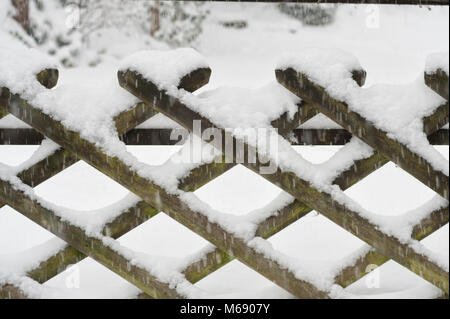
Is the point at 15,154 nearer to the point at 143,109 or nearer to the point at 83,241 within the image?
the point at 83,241

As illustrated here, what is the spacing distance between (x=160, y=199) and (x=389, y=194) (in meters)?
1.96

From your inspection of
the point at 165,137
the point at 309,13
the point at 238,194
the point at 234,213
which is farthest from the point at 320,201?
the point at 309,13

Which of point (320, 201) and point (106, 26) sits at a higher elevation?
point (320, 201)

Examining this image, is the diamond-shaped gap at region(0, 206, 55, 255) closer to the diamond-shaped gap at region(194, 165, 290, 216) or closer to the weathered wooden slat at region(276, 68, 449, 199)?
the diamond-shaped gap at region(194, 165, 290, 216)

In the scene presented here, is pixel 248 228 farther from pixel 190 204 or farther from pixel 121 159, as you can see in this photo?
pixel 121 159

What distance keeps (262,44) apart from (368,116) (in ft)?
38.8

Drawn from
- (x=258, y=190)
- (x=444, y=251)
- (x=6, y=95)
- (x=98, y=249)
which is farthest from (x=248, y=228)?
(x=258, y=190)

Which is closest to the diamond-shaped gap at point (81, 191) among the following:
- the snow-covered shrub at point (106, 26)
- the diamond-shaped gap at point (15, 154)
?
the diamond-shaped gap at point (15, 154)

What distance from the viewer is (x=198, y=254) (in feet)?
5.07

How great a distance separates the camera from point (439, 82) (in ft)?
4.64

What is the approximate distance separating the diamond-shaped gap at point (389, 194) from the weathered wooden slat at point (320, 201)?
121 centimetres

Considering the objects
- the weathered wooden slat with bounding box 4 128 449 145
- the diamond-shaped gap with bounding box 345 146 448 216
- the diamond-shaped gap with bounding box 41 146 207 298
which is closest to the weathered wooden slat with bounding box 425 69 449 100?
the weathered wooden slat with bounding box 4 128 449 145

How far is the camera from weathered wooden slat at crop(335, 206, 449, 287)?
5.01 feet

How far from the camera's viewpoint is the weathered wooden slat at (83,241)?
147cm
